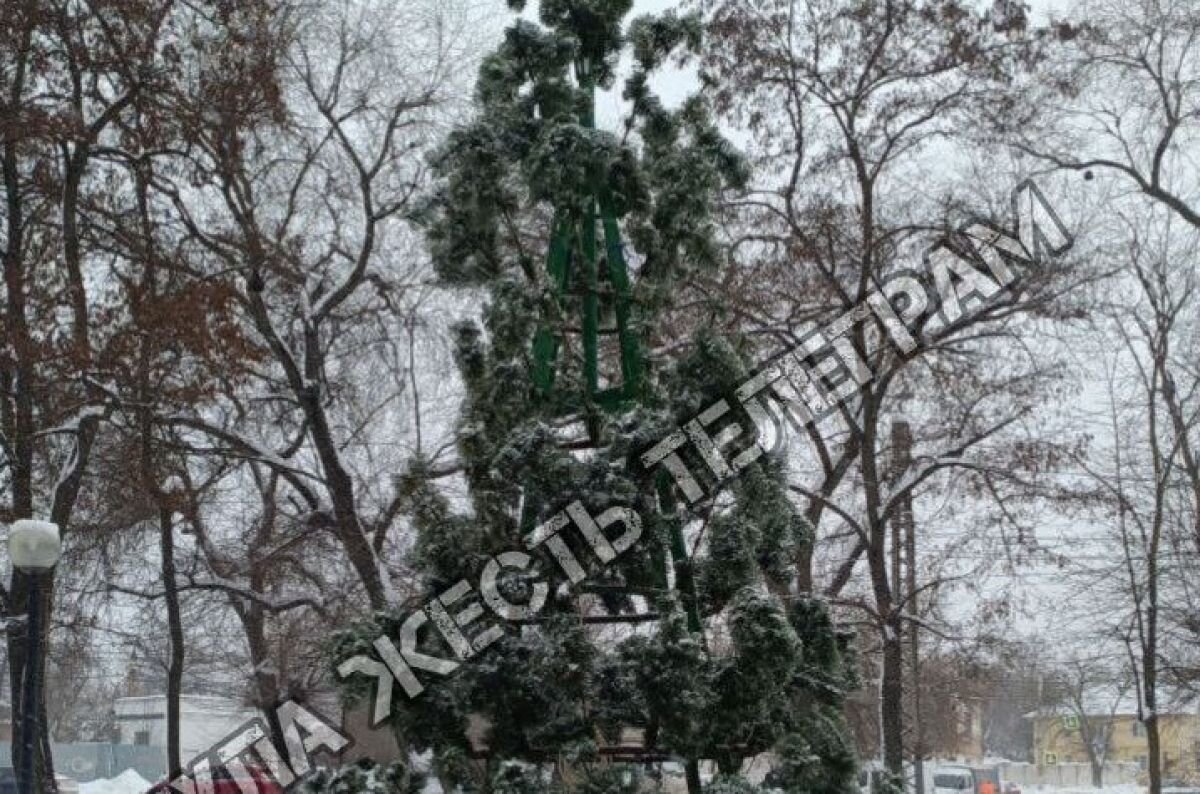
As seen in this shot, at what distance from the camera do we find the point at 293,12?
57.0ft

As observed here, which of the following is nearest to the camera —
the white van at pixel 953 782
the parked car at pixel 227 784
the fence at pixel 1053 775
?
the parked car at pixel 227 784

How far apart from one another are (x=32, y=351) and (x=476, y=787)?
8.11 meters

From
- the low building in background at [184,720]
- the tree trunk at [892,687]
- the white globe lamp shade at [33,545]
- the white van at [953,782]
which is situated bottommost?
the white van at [953,782]

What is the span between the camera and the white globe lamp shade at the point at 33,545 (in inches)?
397

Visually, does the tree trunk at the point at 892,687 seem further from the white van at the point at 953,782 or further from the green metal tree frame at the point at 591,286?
the white van at the point at 953,782

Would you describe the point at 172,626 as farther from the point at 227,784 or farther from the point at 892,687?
the point at 892,687

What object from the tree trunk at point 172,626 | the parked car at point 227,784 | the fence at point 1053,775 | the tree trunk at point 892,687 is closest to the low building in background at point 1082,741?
the fence at point 1053,775

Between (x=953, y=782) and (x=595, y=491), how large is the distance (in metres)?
33.7

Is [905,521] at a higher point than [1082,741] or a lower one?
higher

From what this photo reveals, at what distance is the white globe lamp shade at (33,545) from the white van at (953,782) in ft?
106

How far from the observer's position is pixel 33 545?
10125 mm

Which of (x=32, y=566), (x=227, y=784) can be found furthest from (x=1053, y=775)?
(x=32, y=566)

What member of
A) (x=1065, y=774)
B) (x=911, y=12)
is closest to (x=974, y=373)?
(x=911, y=12)

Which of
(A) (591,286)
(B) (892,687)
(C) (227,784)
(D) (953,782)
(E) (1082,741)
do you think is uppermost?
(A) (591,286)
